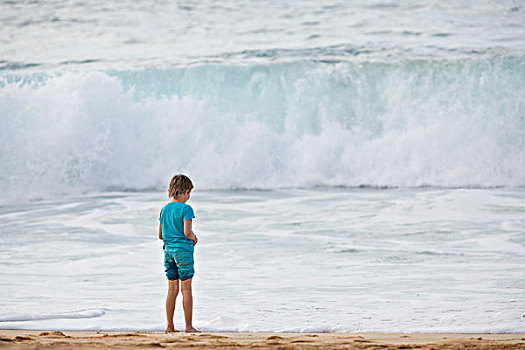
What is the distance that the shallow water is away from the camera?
463cm

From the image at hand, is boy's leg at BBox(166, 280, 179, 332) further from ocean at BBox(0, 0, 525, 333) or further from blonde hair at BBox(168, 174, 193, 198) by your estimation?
ocean at BBox(0, 0, 525, 333)

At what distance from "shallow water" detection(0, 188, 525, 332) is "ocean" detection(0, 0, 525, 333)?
0.16 feet

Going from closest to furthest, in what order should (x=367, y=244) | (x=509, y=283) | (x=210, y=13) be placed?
1. (x=509, y=283)
2. (x=367, y=244)
3. (x=210, y=13)

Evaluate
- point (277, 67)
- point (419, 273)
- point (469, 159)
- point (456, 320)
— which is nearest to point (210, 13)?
point (277, 67)

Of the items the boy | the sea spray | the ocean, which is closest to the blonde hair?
the boy

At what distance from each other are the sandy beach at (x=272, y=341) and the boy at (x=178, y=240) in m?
0.20

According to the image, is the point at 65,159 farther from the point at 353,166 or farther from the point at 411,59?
the point at 411,59

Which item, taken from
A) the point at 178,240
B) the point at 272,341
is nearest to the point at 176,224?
the point at 178,240

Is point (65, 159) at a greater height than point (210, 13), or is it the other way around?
point (210, 13)

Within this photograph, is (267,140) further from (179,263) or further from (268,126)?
(179,263)

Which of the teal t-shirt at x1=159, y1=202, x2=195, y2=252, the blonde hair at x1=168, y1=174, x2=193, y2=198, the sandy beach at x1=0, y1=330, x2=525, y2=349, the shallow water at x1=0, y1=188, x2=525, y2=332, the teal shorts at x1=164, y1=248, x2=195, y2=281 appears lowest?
the shallow water at x1=0, y1=188, x2=525, y2=332

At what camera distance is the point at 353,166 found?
41.1ft

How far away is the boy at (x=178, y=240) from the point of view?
4.08 metres

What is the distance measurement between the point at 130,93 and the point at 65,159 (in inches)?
82.7
